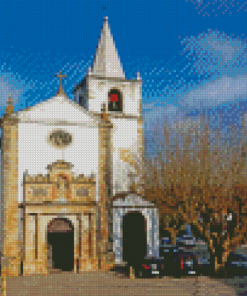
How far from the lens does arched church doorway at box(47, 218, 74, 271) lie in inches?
1277

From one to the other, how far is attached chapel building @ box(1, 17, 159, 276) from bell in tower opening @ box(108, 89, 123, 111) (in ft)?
6.07

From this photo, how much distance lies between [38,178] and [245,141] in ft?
45.1

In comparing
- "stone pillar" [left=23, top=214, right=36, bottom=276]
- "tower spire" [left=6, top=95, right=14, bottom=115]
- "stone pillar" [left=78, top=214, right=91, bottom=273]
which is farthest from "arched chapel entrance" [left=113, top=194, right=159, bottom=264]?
"tower spire" [left=6, top=95, right=14, bottom=115]

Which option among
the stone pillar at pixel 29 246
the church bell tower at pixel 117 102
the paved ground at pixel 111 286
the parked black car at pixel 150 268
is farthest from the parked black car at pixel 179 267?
the stone pillar at pixel 29 246

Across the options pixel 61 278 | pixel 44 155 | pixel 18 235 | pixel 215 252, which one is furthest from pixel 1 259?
pixel 215 252

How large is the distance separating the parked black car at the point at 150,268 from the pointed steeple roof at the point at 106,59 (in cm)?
1503

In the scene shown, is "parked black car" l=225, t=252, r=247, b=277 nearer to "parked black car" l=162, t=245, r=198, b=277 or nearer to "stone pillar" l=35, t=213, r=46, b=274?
"parked black car" l=162, t=245, r=198, b=277

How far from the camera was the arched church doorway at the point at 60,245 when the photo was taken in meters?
32.4

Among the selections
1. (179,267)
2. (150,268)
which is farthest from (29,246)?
(179,267)

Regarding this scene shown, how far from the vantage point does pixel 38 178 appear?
32.3m

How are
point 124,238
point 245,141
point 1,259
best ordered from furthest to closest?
point 124,238
point 1,259
point 245,141

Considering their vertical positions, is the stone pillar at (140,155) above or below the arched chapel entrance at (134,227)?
above

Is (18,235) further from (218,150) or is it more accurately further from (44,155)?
(218,150)

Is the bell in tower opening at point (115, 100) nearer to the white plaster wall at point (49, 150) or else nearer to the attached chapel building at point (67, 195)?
the attached chapel building at point (67, 195)
